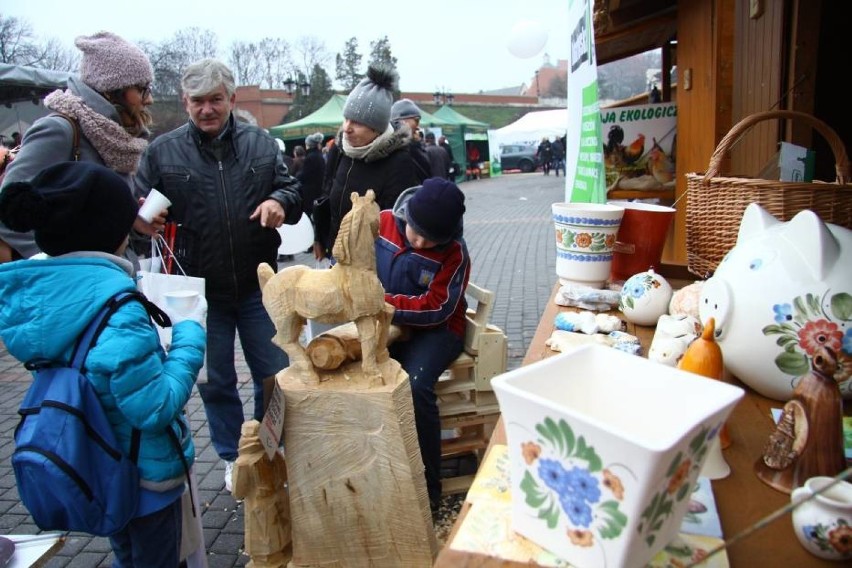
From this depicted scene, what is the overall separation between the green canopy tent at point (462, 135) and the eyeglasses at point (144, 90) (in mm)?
18923

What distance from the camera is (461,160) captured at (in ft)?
71.5

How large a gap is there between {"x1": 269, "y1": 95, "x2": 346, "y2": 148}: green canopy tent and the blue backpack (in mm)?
15850

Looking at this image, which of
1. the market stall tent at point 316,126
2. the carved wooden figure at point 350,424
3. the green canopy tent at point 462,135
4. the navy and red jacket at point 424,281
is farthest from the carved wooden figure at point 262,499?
the green canopy tent at point 462,135

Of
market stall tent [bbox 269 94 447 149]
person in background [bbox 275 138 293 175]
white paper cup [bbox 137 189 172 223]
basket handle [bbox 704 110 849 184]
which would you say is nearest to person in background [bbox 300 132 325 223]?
person in background [bbox 275 138 293 175]

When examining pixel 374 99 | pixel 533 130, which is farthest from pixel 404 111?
pixel 533 130

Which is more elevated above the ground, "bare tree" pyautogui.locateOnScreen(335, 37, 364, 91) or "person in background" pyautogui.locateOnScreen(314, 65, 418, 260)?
"bare tree" pyautogui.locateOnScreen(335, 37, 364, 91)

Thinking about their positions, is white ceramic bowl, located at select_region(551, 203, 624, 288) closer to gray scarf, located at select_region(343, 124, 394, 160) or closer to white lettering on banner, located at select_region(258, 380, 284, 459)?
gray scarf, located at select_region(343, 124, 394, 160)

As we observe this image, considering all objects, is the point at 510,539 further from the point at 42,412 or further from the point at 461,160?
the point at 461,160

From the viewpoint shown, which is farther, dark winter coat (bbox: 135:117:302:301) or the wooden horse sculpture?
dark winter coat (bbox: 135:117:302:301)

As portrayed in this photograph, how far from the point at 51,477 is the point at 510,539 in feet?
3.70

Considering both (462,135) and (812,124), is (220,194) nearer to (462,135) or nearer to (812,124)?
(812,124)

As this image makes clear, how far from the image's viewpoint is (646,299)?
186 centimetres

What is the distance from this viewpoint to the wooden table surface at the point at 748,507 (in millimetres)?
884

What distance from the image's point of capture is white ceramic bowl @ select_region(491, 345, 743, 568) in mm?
723
